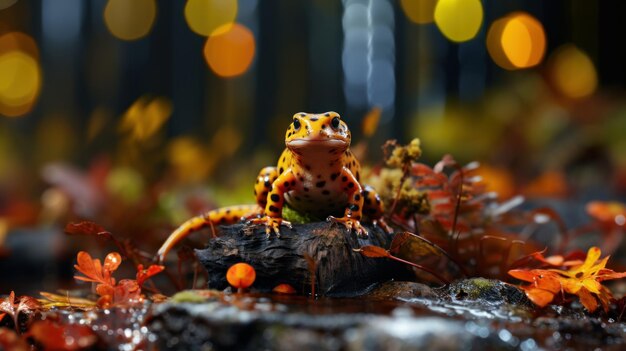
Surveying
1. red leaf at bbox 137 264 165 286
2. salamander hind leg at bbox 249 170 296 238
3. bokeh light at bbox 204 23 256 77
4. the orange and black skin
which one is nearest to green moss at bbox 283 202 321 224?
the orange and black skin

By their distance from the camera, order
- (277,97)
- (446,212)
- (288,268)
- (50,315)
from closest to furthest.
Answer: (50,315)
(288,268)
(446,212)
(277,97)

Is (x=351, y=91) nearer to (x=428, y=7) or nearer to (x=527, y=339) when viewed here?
(x=428, y=7)

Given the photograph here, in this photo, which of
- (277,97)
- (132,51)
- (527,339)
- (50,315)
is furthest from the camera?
(277,97)

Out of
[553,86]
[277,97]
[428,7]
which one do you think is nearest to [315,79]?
[277,97]

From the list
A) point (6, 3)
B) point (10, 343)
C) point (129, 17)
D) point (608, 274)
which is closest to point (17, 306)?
point (10, 343)

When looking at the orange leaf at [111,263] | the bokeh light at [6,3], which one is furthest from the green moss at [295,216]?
the bokeh light at [6,3]

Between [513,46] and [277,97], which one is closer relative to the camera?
[513,46]

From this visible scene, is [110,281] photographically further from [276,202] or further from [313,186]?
[313,186]

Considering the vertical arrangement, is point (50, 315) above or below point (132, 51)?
below
